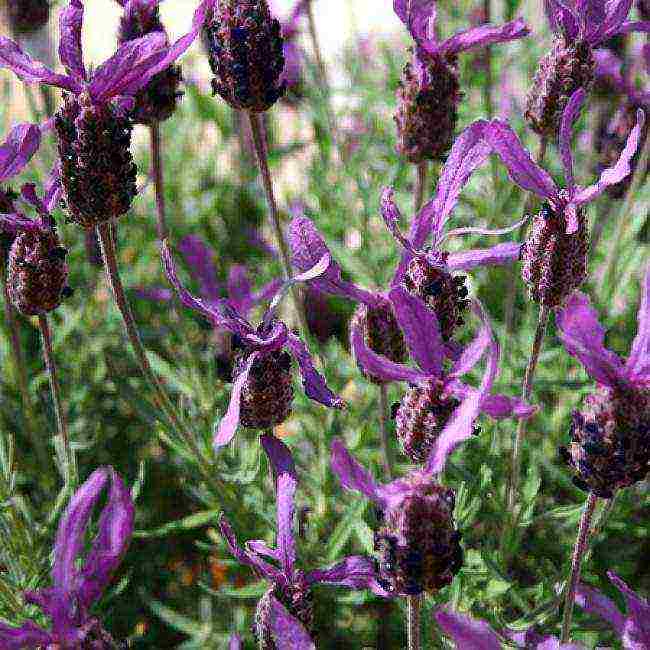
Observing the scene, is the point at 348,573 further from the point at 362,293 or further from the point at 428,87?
the point at 428,87

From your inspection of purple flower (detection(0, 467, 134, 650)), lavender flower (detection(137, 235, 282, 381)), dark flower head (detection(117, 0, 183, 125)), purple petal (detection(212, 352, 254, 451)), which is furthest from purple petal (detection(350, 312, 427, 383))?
lavender flower (detection(137, 235, 282, 381))

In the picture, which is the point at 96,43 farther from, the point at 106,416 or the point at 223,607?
the point at 223,607

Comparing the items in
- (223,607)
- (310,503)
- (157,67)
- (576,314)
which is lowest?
(223,607)

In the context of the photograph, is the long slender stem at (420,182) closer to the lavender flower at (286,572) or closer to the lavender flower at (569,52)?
the lavender flower at (569,52)

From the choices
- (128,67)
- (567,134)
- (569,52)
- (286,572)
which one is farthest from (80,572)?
(569,52)

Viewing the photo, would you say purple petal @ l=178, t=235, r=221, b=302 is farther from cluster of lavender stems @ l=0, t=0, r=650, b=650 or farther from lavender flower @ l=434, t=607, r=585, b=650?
lavender flower @ l=434, t=607, r=585, b=650

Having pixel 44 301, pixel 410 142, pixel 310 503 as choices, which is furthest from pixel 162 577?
pixel 410 142

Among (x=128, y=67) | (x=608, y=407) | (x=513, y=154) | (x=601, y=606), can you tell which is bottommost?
(x=601, y=606)
